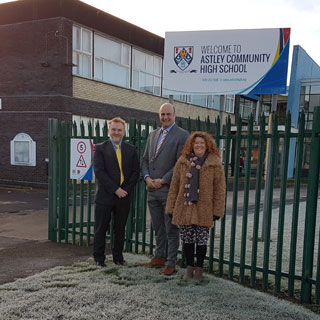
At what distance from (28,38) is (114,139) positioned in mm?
12319

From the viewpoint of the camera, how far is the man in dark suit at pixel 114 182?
4516 millimetres

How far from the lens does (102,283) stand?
3.92 metres

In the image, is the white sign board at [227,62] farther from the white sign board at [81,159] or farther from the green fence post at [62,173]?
the green fence post at [62,173]

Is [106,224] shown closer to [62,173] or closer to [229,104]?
[62,173]

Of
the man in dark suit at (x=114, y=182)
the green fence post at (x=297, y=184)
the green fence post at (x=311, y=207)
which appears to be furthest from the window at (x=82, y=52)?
the green fence post at (x=311, y=207)

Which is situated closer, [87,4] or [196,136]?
[196,136]

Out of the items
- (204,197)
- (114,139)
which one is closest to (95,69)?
(114,139)

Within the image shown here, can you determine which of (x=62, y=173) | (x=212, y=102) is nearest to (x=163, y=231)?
(x=62, y=173)

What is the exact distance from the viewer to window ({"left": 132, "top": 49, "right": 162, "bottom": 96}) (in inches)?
733

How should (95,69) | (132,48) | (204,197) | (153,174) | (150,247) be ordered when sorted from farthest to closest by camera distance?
(132,48)
(95,69)
(150,247)
(153,174)
(204,197)

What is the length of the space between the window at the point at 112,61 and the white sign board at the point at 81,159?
11.3 meters

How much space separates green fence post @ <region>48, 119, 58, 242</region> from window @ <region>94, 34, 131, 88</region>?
35.6 ft

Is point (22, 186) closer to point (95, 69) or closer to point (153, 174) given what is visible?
point (95, 69)

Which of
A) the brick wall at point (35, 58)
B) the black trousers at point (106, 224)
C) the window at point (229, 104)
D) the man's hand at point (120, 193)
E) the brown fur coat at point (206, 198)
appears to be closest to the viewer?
the brown fur coat at point (206, 198)
